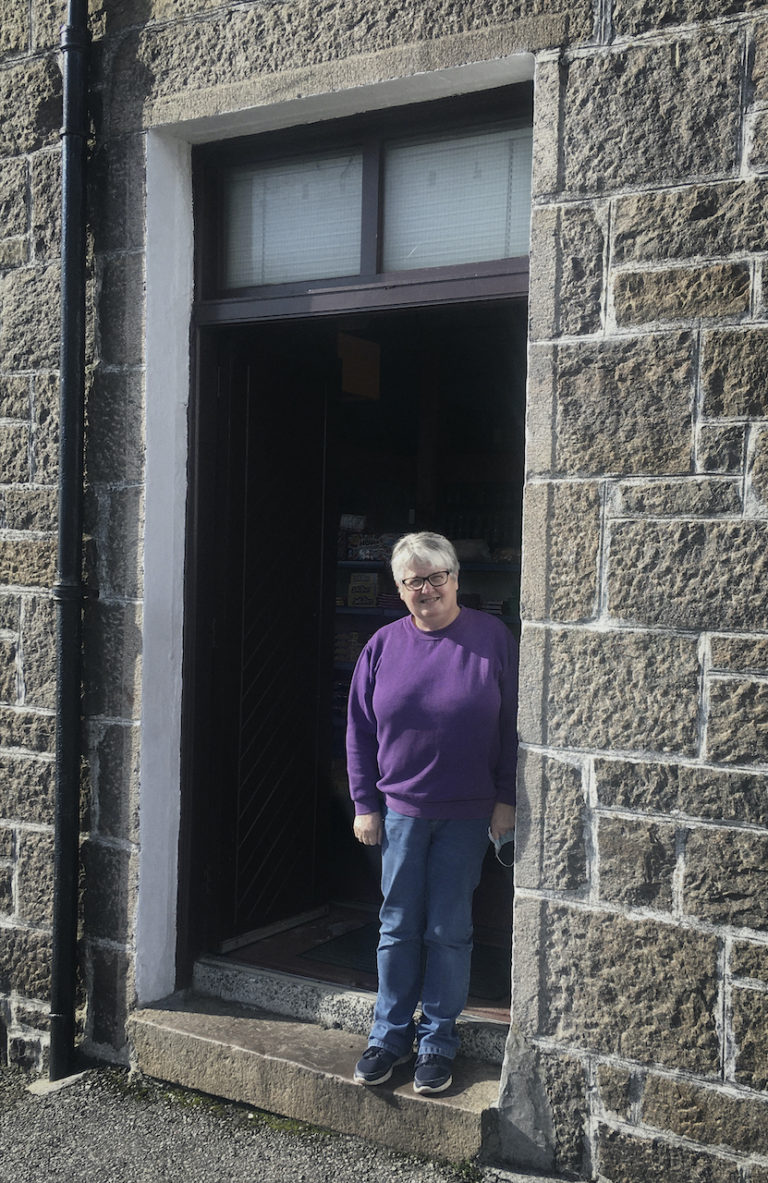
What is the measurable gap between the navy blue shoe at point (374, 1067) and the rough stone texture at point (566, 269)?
223cm

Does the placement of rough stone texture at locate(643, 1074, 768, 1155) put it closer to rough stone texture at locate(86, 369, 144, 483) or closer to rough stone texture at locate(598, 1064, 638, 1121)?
rough stone texture at locate(598, 1064, 638, 1121)

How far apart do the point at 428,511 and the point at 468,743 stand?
2794mm

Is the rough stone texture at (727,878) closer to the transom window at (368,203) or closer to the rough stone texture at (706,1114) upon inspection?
the rough stone texture at (706,1114)

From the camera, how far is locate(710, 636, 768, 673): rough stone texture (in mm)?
2955

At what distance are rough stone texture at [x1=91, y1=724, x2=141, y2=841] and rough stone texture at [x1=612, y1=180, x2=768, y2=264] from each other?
7.60 ft

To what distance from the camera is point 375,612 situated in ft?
19.0

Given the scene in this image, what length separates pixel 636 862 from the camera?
3117 mm

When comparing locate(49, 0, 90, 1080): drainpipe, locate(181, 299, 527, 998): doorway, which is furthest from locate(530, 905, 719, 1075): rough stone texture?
locate(49, 0, 90, 1080): drainpipe

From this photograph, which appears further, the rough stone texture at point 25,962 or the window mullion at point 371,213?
the rough stone texture at point 25,962

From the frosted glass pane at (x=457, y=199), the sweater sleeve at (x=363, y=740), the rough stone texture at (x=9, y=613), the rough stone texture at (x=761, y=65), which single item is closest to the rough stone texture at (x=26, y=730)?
the rough stone texture at (x=9, y=613)

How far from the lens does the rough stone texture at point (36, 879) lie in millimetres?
4141

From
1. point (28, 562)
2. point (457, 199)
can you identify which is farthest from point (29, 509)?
point (457, 199)

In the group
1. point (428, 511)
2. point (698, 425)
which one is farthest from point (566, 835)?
point (428, 511)

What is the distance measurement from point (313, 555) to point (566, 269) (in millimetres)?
2081
